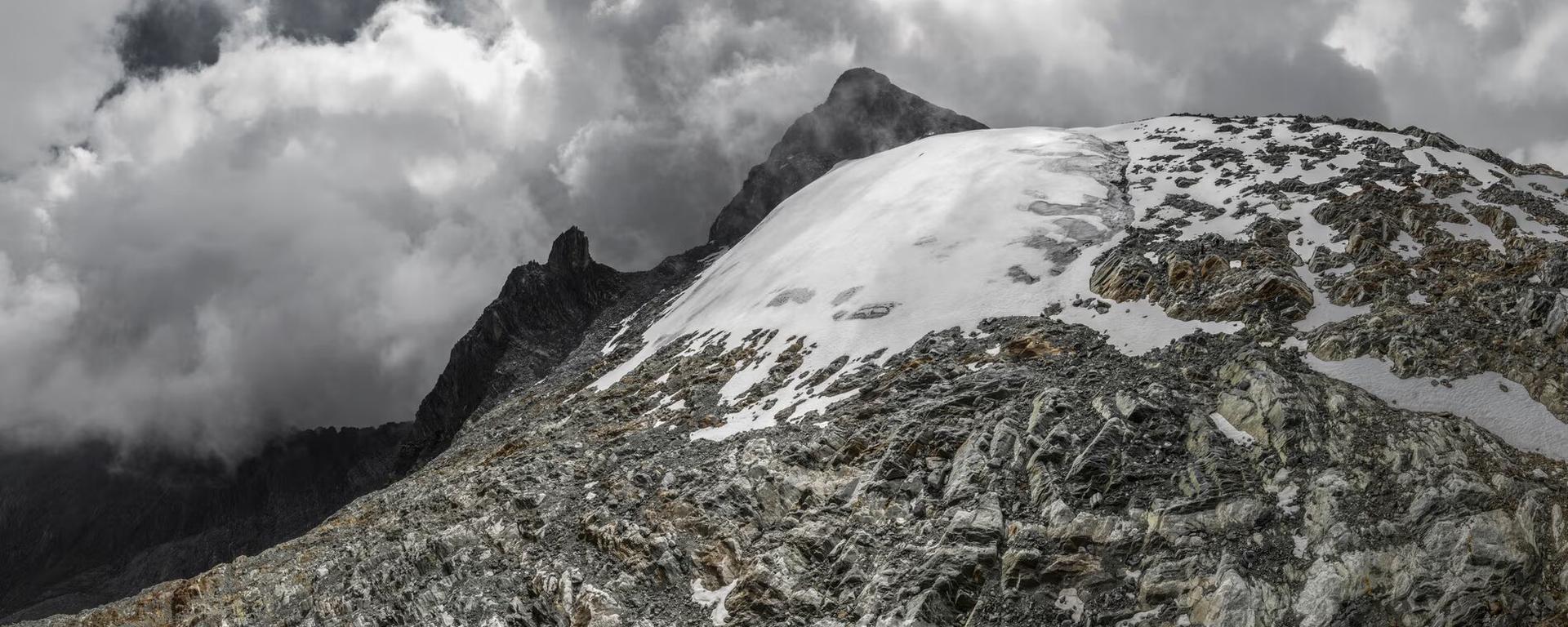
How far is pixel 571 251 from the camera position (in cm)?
11794

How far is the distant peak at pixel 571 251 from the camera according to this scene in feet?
381

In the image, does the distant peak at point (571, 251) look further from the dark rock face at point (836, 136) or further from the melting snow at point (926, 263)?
the melting snow at point (926, 263)

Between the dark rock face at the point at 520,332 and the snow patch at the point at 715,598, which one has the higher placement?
the dark rock face at the point at 520,332

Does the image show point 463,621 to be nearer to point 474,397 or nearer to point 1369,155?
point 1369,155

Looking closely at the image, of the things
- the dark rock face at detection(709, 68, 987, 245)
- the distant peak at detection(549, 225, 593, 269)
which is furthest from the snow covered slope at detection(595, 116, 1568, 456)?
the dark rock face at detection(709, 68, 987, 245)

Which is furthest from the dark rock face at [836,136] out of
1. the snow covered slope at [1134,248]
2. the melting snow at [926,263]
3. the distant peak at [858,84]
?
the snow covered slope at [1134,248]

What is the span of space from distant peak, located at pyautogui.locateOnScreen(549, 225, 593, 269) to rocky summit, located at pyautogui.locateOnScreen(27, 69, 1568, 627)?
61.9 m

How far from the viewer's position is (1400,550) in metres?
18.3

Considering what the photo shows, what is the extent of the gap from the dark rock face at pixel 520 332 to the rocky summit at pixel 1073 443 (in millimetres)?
46565

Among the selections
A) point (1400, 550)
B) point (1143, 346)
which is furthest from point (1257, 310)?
point (1400, 550)

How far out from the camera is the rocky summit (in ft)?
64.1

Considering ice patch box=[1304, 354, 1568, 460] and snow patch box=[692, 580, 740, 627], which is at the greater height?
snow patch box=[692, 580, 740, 627]

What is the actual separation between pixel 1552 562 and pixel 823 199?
75063 mm

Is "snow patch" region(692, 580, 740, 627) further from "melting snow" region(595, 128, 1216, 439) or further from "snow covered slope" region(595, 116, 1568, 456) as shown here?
"snow covered slope" region(595, 116, 1568, 456)
